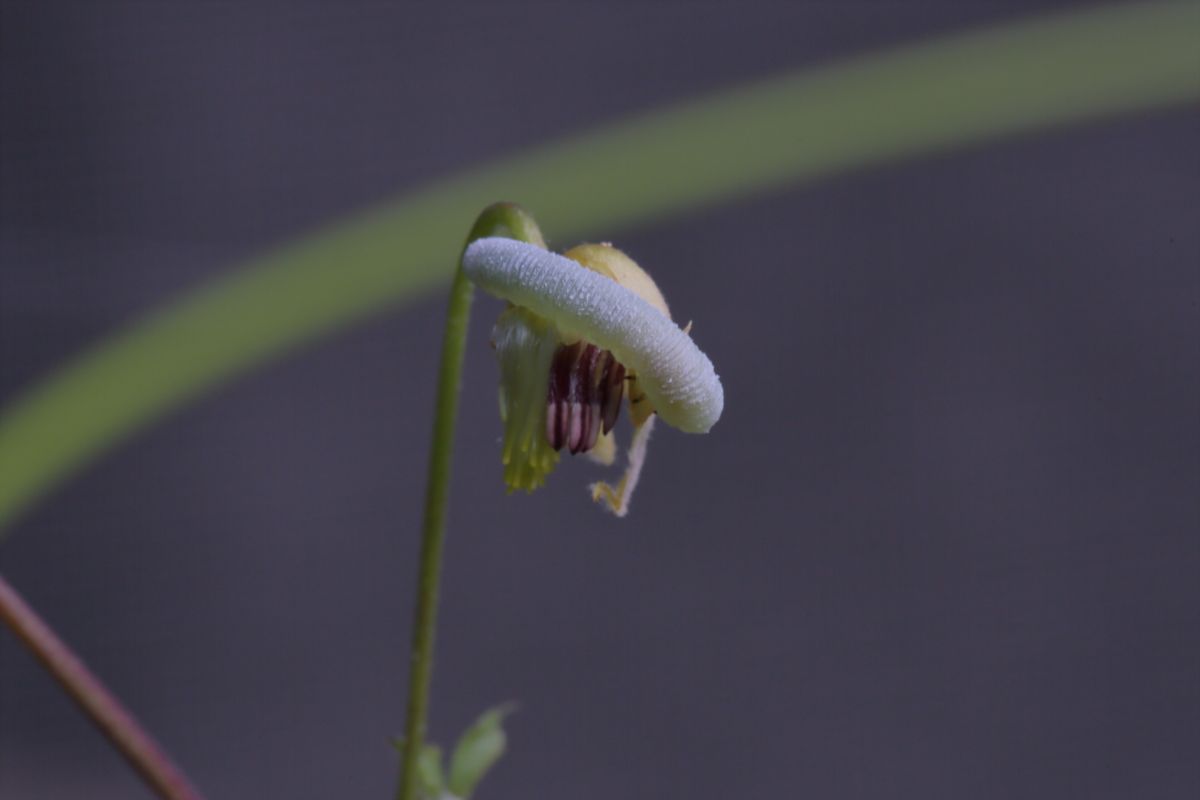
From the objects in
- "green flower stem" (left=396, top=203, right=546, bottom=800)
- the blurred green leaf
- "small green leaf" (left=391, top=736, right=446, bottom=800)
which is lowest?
"small green leaf" (left=391, top=736, right=446, bottom=800)

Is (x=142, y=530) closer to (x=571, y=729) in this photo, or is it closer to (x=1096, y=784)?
(x=571, y=729)

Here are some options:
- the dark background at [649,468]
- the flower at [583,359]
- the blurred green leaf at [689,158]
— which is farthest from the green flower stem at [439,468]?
the dark background at [649,468]

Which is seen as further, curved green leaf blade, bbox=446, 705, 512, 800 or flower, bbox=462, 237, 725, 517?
curved green leaf blade, bbox=446, 705, 512, 800

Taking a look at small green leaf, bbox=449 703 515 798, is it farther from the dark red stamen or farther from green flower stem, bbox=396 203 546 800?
the dark red stamen

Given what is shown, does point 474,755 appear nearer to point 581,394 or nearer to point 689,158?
point 581,394

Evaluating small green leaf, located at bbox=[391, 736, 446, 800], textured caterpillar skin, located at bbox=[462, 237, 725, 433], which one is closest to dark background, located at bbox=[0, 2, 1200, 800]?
small green leaf, located at bbox=[391, 736, 446, 800]

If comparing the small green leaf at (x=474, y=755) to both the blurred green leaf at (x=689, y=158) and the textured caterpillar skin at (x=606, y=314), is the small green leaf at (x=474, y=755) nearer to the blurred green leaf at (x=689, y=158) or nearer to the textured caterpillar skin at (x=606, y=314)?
the textured caterpillar skin at (x=606, y=314)
